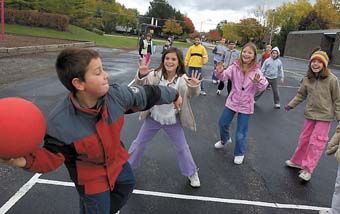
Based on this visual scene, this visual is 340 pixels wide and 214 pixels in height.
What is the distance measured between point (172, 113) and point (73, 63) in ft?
6.17

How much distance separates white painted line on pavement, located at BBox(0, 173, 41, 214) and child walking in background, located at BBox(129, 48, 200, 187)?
1.20m

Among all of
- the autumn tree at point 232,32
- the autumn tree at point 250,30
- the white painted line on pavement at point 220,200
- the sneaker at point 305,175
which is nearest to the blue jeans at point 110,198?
the white painted line on pavement at point 220,200

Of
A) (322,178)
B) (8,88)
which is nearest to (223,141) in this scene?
(322,178)

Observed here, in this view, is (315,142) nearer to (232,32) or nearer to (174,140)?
(174,140)

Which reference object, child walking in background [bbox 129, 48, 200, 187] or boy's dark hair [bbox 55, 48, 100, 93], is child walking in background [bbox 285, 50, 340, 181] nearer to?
child walking in background [bbox 129, 48, 200, 187]

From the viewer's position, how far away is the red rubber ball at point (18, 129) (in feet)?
5.75

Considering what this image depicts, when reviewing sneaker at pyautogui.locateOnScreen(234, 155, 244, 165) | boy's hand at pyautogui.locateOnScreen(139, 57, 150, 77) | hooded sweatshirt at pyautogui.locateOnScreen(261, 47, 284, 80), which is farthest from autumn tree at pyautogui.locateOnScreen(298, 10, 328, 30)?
boy's hand at pyautogui.locateOnScreen(139, 57, 150, 77)

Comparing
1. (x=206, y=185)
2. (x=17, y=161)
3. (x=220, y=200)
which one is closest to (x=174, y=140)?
(x=206, y=185)

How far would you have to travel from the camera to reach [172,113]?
378 cm

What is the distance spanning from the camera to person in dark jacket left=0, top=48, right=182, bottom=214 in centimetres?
204

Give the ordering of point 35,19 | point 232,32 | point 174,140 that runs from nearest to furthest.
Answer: point 174,140 < point 35,19 < point 232,32

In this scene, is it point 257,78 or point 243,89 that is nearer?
point 257,78

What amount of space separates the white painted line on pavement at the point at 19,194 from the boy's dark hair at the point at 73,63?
1.87m

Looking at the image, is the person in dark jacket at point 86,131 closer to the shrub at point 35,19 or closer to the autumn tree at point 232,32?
the shrub at point 35,19
